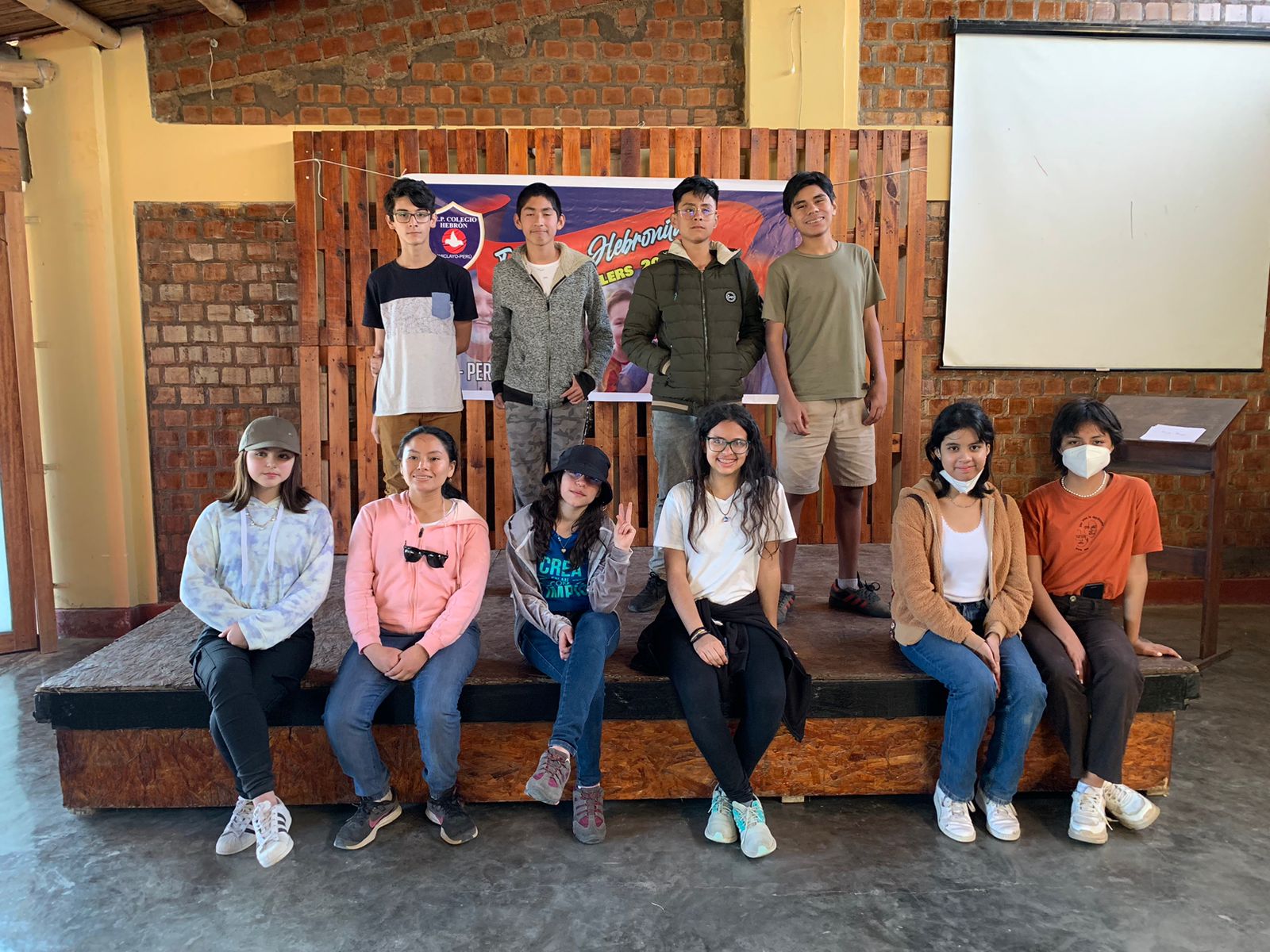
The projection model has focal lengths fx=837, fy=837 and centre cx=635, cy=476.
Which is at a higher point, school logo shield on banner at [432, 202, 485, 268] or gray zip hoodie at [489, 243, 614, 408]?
school logo shield on banner at [432, 202, 485, 268]

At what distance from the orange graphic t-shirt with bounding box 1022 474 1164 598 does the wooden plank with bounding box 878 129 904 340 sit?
6.36 feet

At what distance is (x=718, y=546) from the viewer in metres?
2.53

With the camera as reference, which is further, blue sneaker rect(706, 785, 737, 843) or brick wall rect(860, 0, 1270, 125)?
brick wall rect(860, 0, 1270, 125)

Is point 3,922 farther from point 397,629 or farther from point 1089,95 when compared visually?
point 1089,95

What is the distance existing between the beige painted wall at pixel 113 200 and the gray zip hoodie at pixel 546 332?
5.90 feet

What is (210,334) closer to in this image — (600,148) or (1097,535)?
(600,148)

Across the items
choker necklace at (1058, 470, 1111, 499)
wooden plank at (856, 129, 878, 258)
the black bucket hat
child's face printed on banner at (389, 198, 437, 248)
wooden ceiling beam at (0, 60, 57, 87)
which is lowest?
choker necklace at (1058, 470, 1111, 499)

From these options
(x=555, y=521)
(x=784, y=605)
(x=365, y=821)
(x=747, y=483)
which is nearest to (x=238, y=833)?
(x=365, y=821)

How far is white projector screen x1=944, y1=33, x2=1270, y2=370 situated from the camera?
4.40 m

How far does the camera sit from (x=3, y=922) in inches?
79.5

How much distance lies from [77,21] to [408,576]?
3.31 meters

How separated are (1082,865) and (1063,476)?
3.74 feet

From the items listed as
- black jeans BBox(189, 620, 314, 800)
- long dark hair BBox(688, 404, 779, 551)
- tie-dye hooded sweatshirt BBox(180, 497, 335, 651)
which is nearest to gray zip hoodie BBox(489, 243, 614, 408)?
long dark hair BBox(688, 404, 779, 551)

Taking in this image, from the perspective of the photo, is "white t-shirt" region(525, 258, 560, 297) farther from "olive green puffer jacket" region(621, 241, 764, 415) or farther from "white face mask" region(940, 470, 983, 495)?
"white face mask" region(940, 470, 983, 495)
